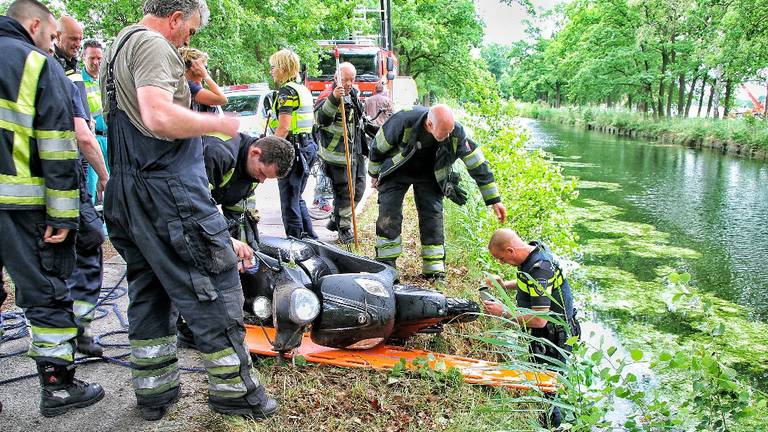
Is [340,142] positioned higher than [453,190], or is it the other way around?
[340,142]

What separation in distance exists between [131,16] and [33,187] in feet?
30.9

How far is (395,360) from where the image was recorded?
137 inches

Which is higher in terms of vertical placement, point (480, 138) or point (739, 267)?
point (480, 138)

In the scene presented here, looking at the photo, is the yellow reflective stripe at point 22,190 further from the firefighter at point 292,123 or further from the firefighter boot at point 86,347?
the firefighter at point 292,123

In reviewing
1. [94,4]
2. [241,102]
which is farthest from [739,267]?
[94,4]

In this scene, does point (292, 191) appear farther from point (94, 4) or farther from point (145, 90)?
point (94, 4)

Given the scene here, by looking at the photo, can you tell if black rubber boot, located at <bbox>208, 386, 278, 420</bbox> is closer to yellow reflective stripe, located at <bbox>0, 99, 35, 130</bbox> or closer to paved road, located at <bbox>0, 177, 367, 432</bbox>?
paved road, located at <bbox>0, 177, 367, 432</bbox>

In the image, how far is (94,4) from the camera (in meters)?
10.9

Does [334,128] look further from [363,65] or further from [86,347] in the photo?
[363,65]

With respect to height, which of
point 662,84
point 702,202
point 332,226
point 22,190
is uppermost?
point 662,84

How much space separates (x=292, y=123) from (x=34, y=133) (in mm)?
2959

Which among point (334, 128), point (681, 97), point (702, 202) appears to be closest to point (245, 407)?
point (334, 128)

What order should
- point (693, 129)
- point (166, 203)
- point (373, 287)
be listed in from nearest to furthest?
point (166, 203)
point (373, 287)
point (693, 129)

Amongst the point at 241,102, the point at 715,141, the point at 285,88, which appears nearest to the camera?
the point at 285,88
